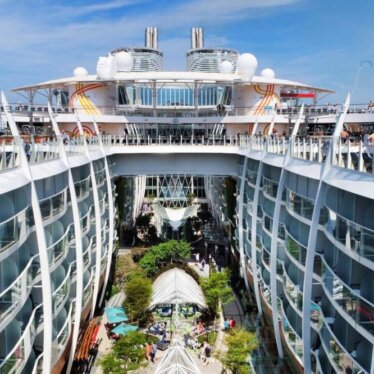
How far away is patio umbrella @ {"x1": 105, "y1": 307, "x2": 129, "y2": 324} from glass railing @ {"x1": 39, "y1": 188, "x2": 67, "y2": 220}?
8450 millimetres

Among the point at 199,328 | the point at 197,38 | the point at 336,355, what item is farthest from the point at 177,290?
the point at 197,38

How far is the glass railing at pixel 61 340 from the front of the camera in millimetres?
15766

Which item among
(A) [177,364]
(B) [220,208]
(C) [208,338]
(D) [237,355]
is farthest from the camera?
(B) [220,208]

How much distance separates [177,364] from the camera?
1825 cm

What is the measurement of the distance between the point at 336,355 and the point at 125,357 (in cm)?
915

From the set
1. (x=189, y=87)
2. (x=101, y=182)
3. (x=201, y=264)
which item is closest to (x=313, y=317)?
(x=101, y=182)

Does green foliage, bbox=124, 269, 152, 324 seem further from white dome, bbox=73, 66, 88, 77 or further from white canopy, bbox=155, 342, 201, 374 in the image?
white dome, bbox=73, 66, 88, 77

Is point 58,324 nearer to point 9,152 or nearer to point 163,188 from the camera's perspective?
point 9,152

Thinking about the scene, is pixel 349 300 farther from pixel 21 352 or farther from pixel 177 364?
pixel 177 364

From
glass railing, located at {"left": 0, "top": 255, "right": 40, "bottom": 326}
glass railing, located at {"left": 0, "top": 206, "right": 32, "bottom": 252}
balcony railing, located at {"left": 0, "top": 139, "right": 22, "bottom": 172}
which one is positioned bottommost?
glass railing, located at {"left": 0, "top": 255, "right": 40, "bottom": 326}

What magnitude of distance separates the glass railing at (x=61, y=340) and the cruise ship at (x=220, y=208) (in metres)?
0.04

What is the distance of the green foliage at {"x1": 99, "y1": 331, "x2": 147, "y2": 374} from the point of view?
60.6ft

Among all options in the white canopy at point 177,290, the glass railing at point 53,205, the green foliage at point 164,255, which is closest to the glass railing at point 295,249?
the white canopy at point 177,290

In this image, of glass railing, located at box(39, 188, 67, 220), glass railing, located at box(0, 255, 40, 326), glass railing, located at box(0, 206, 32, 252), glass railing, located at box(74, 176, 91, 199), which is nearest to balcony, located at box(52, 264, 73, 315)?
glass railing, located at box(0, 255, 40, 326)
